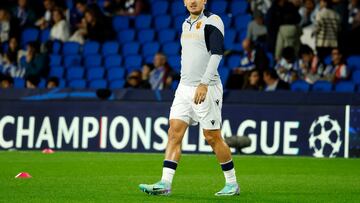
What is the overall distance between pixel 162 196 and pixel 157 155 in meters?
8.52

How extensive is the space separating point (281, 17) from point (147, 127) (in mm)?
4491

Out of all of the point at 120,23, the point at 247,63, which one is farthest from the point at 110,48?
the point at 247,63

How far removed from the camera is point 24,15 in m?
25.4

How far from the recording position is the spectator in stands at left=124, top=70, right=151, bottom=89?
20609 millimetres

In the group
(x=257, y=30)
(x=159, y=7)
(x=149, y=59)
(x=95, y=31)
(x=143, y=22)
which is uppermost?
(x=159, y=7)

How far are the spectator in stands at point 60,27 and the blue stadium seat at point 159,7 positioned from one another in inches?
88.9

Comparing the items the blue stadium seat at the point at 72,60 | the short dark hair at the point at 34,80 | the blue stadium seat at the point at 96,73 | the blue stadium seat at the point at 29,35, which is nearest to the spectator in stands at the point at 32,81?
the short dark hair at the point at 34,80

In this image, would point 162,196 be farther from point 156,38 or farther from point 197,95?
point 156,38

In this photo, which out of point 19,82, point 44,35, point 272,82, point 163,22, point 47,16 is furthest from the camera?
point 47,16

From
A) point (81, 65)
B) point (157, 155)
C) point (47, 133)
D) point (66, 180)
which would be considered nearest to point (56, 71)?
point (81, 65)

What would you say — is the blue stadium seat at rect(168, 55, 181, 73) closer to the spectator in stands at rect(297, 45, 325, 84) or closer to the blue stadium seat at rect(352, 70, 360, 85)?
the spectator in stands at rect(297, 45, 325, 84)

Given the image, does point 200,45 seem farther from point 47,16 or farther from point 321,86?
point 47,16

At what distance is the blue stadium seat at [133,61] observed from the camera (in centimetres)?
2317

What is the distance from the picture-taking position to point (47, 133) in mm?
19531
